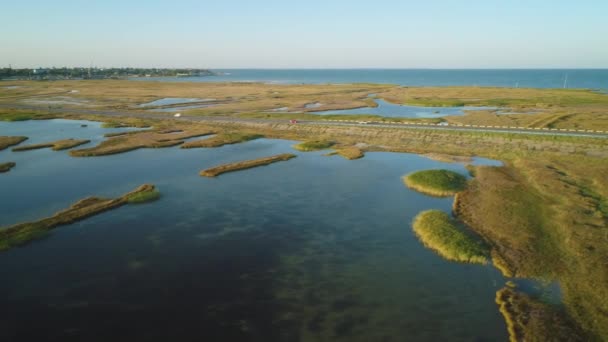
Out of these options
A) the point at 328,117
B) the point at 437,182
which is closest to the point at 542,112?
the point at 328,117

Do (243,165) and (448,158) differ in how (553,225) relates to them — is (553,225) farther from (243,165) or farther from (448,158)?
(243,165)

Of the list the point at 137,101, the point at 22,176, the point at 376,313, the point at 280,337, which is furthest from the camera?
the point at 137,101

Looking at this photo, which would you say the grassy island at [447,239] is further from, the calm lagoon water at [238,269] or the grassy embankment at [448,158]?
the grassy embankment at [448,158]

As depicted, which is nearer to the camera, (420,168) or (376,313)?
(376,313)

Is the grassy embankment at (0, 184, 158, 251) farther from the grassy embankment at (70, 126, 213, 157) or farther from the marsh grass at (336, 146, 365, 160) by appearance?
the marsh grass at (336, 146, 365, 160)

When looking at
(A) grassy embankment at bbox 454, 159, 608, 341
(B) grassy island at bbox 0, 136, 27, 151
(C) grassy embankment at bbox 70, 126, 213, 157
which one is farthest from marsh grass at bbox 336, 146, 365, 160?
(B) grassy island at bbox 0, 136, 27, 151

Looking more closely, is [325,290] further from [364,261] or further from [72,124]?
[72,124]

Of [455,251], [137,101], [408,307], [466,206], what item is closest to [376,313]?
[408,307]
